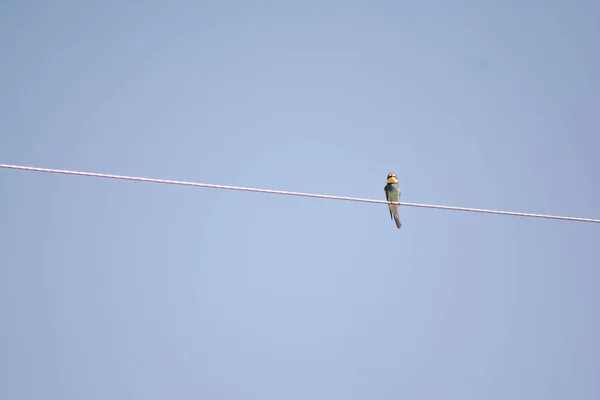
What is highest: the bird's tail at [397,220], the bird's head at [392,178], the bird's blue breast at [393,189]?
the bird's head at [392,178]

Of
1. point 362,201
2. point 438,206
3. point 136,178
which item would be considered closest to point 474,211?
point 438,206

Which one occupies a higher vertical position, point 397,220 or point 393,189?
point 393,189

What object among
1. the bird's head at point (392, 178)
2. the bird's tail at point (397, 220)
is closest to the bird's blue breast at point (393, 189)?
the bird's head at point (392, 178)

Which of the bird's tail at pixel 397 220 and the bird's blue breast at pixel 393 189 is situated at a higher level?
the bird's blue breast at pixel 393 189

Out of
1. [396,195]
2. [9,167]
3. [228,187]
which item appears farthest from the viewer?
A: [396,195]

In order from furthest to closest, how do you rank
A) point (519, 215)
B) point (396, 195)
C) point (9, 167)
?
1. point (396, 195)
2. point (519, 215)
3. point (9, 167)

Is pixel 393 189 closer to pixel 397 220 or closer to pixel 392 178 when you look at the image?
pixel 392 178

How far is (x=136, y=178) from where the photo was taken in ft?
24.5

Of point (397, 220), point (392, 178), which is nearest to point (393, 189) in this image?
point (392, 178)

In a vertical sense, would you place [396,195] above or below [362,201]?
above

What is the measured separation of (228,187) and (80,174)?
4.25 feet

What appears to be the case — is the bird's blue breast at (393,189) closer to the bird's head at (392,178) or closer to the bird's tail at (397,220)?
the bird's head at (392,178)

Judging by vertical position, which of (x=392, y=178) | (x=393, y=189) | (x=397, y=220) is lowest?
(x=397, y=220)

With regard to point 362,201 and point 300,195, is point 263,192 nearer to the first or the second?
point 300,195
